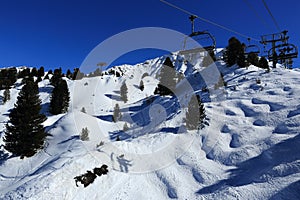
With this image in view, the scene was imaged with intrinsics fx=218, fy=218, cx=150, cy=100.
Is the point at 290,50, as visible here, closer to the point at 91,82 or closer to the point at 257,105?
the point at 257,105

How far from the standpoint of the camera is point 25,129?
21.4 metres

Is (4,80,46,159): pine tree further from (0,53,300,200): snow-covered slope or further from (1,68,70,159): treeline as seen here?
(0,53,300,200): snow-covered slope

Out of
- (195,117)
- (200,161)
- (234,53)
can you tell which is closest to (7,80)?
(234,53)

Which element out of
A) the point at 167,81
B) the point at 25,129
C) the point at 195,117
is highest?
the point at 167,81

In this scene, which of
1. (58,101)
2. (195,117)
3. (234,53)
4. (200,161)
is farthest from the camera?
(58,101)

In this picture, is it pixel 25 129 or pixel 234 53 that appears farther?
pixel 234 53

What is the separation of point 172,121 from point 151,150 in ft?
21.2

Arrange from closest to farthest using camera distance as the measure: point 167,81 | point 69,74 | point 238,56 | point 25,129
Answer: point 25,129 < point 238,56 < point 167,81 < point 69,74

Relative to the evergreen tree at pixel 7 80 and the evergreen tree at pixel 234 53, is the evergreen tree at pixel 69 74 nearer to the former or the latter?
the evergreen tree at pixel 7 80

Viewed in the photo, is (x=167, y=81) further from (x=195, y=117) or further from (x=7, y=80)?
(x=7, y=80)

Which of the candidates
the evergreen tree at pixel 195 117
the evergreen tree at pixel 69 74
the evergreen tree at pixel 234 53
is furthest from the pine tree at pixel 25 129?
the evergreen tree at pixel 69 74

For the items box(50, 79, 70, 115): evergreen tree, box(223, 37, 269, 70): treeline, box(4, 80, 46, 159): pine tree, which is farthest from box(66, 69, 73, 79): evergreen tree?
box(4, 80, 46, 159): pine tree

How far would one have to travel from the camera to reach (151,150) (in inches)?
633

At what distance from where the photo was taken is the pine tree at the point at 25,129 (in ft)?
68.3
